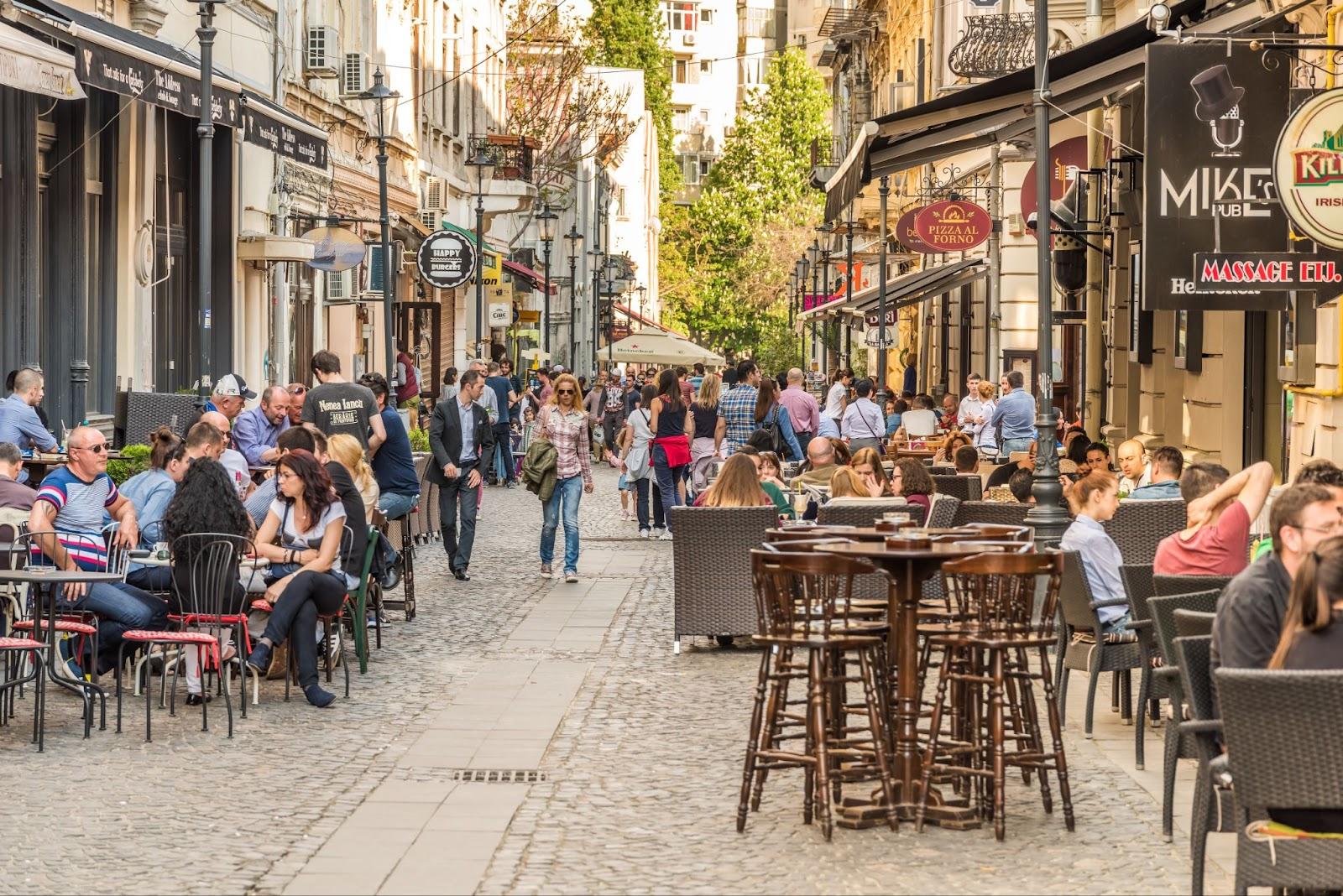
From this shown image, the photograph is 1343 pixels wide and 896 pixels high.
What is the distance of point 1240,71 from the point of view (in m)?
13.1

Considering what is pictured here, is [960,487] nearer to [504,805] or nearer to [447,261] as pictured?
[504,805]

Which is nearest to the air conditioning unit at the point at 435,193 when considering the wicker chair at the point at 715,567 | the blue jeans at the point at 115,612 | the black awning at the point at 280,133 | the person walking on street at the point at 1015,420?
the person walking on street at the point at 1015,420

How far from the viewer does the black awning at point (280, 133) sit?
19938mm

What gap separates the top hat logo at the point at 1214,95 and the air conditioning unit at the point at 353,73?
62.6 feet

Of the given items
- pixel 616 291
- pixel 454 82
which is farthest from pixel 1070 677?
pixel 616 291

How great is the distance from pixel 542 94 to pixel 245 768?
1660 inches

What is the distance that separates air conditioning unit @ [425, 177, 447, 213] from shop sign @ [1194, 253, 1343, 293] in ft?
88.1

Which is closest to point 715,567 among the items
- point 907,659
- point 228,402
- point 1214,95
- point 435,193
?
point 1214,95

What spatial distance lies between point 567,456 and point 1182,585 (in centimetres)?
956

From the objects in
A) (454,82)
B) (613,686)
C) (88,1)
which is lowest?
(613,686)

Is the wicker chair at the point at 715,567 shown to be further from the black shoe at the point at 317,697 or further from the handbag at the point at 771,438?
the handbag at the point at 771,438

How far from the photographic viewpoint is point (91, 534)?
38.8 feet

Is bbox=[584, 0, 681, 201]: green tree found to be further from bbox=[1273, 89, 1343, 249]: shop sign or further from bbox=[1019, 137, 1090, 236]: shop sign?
bbox=[1273, 89, 1343, 249]: shop sign

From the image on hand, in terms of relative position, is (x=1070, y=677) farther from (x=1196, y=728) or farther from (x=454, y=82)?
Answer: (x=454, y=82)
